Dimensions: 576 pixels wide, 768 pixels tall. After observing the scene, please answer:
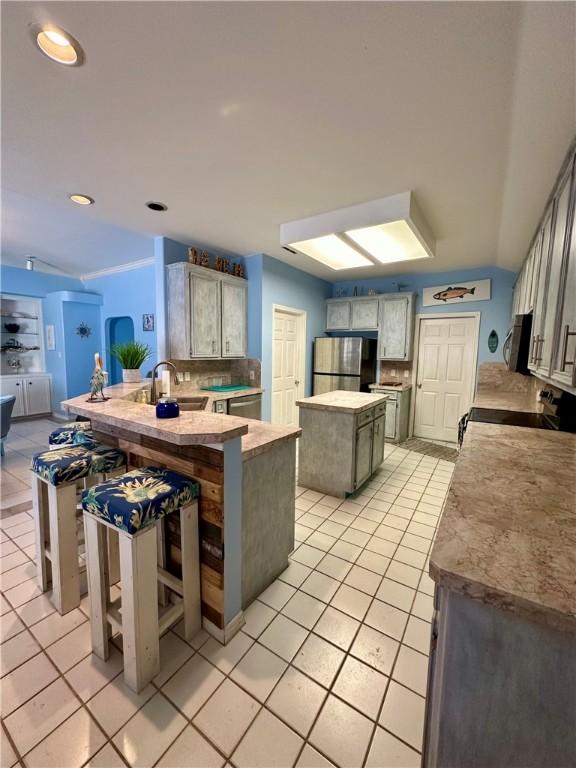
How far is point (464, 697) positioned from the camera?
27.3 inches

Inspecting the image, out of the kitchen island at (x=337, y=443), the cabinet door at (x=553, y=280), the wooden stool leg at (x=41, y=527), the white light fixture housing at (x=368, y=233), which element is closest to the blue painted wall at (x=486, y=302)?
the white light fixture housing at (x=368, y=233)

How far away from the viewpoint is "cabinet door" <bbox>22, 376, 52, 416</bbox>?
19.5 ft

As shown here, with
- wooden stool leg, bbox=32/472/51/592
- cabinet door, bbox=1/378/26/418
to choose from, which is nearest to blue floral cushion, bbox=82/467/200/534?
wooden stool leg, bbox=32/472/51/592

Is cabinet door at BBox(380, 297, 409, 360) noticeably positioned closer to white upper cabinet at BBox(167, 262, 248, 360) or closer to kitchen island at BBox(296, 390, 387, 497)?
kitchen island at BBox(296, 390, 387, 497)

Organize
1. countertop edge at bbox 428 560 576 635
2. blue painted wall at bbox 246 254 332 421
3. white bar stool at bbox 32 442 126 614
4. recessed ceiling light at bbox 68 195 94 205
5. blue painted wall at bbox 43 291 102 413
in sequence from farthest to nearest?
1. blue painted wall at bbox 43 291 102 413
2. blue painted wall at bbox 246 254 332 421
3. recessed ceiling light at bbox 68 195 94 205
4. white bar stool at bbox 32 442 126 614
5. countertop edge at bbox 428 560 576 635

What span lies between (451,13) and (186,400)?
3.14 metres

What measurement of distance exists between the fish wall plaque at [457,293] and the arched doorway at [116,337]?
5284 millimetres

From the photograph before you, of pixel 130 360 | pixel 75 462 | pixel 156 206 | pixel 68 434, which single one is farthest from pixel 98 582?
pixel 156 206

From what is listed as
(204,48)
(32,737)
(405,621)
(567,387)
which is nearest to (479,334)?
(567,387)

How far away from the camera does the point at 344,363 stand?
504 cm

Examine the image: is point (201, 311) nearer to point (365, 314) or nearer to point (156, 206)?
point (156, 206)

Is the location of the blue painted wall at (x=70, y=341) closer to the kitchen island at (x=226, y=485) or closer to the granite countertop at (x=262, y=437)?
the kitchen island at (x=226, y=485)

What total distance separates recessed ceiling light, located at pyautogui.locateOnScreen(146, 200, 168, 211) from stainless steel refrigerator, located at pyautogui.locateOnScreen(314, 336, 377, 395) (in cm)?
302

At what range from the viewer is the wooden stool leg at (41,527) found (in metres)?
1.82
